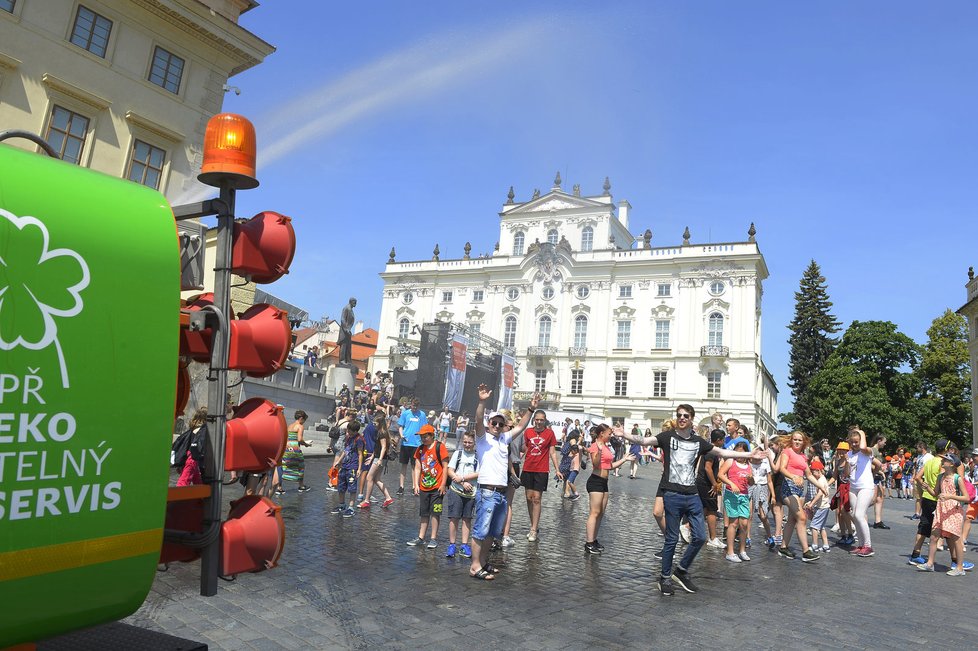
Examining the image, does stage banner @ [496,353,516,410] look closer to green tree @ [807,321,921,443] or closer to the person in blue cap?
green tree @ [807,321,921,443]

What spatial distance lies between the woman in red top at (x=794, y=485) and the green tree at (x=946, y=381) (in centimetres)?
4082

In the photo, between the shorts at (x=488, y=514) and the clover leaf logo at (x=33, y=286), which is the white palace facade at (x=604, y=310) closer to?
the shorts at (x=488, y=514)

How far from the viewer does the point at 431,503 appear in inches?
320

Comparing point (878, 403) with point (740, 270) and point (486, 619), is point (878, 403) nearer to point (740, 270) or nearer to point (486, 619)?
point (740, 270)

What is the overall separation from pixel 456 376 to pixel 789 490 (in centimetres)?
2949

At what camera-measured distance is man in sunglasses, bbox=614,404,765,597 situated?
654 centimetres

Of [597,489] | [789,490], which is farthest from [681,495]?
[789,490]

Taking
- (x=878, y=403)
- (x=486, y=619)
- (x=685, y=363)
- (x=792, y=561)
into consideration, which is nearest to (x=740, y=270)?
(x=685, y=363)

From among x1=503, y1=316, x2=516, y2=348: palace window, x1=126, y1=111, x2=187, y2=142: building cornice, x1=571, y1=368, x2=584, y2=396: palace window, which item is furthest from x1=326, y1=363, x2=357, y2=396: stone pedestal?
x1=503, y1=316, x2=516, y2=348: palace window

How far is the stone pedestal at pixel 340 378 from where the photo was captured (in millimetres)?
29562

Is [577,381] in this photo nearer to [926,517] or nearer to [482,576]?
[926,517]

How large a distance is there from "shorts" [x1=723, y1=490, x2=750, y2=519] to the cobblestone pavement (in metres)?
0.64

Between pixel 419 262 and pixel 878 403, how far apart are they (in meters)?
41.4

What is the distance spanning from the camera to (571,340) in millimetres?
57625
